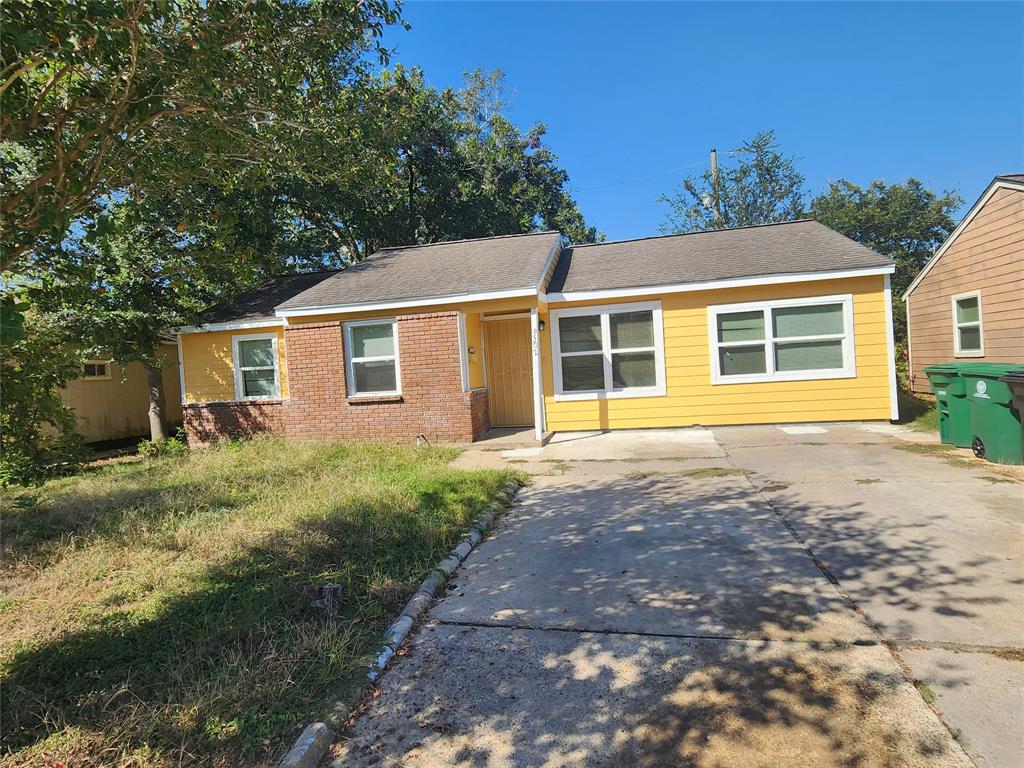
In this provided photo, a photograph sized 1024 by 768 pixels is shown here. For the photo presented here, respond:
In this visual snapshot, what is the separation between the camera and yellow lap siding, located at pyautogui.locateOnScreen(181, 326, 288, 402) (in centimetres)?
1283

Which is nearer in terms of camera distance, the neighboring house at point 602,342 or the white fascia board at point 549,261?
the white fascia board at point 549,261

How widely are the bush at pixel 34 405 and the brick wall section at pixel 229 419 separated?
8.24 metres

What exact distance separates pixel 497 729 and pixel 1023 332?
38.1ft

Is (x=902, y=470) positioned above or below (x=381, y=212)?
below

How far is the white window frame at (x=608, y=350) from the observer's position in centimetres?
1069

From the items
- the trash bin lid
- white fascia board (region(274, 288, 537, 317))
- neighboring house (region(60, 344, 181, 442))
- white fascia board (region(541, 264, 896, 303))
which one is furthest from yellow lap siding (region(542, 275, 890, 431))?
neighboring house (region(60, 344, 181, 442))

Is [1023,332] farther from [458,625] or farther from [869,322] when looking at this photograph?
[458,625]

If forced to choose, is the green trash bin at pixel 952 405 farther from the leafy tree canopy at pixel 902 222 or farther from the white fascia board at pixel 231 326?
the leafy tree canopy at pixel 902 222

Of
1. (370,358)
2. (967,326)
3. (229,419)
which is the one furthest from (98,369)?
(967,326)

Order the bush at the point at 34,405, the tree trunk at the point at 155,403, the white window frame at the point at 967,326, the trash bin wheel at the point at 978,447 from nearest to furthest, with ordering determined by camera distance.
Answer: the bush at the point at 34,405 < the trash bin wheel at the point at 978,447 < the white window frame at the point at 967,326 < the tree trunk at the point at 155,403

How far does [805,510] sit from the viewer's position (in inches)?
210

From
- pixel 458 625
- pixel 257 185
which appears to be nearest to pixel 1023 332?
pixel 458 625

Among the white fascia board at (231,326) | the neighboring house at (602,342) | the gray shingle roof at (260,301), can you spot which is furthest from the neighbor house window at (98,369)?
the neighboring house at (602,342)

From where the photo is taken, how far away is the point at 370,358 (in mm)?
10883
